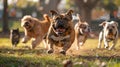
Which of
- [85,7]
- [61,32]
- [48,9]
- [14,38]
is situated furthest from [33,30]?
[48,9]

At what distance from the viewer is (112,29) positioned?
16.4 metres

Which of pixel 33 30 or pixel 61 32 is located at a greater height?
pixel 61 32

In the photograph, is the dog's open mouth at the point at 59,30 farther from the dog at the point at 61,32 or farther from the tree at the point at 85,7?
the tree at the point at 85,7

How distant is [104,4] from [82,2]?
35988 millimetres

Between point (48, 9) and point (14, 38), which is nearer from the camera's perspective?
point (14, 38)

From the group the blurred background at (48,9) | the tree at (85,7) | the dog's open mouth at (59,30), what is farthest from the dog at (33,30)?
the tree at (85,7)

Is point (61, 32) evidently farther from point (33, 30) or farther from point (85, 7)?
point (85, 7)

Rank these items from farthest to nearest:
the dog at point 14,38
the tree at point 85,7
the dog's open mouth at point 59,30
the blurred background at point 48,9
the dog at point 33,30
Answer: the tree at point 85,7, the blurred background at point 48,9, the dog at point 14,38, the dog at point 33,30, the dog's open mouth at point 59,30

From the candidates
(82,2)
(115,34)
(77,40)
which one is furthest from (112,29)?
(82,2)

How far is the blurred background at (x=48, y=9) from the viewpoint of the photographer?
36.7 meters

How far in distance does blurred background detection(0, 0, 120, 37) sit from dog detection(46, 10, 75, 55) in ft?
43.9

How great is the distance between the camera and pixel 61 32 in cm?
1271

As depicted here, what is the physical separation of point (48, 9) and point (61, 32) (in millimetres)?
27825

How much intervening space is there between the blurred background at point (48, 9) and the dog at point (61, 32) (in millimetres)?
13369
